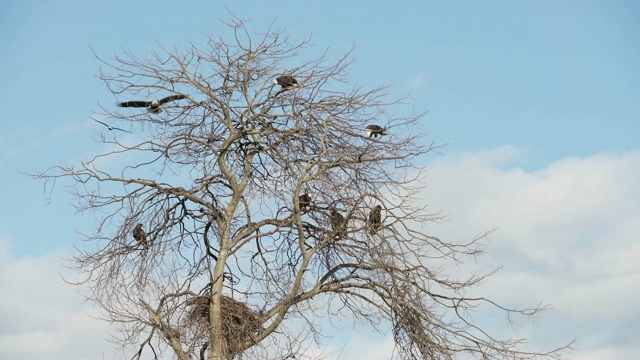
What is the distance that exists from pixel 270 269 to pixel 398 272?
207cm

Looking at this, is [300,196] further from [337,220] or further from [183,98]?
[183,98]

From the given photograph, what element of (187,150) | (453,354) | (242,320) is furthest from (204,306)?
(453,354)

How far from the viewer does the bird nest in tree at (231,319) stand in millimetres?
12625

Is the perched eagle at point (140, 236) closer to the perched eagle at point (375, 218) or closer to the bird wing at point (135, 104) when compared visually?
the bird wing at point (135, 104)

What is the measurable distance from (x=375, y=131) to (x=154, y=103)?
3.11 m

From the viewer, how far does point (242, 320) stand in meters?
12.7

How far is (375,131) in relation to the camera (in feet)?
43.0

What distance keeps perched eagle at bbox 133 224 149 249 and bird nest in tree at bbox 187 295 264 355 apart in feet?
3.58

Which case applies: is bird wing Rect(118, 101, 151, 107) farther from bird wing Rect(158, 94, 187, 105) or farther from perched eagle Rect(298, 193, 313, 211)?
perched eagle Rect(298, 193, 313, 211)

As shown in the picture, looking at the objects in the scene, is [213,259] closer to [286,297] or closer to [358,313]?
[286,297]

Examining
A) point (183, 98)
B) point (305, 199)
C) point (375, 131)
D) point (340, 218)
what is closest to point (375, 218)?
point (340, 218)

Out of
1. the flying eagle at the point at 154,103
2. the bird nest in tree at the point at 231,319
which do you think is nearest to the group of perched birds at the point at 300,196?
the flying eagle at the point at 154,103

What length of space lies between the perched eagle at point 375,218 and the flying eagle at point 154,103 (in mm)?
3147

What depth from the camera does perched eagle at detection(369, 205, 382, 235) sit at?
12.3 m
